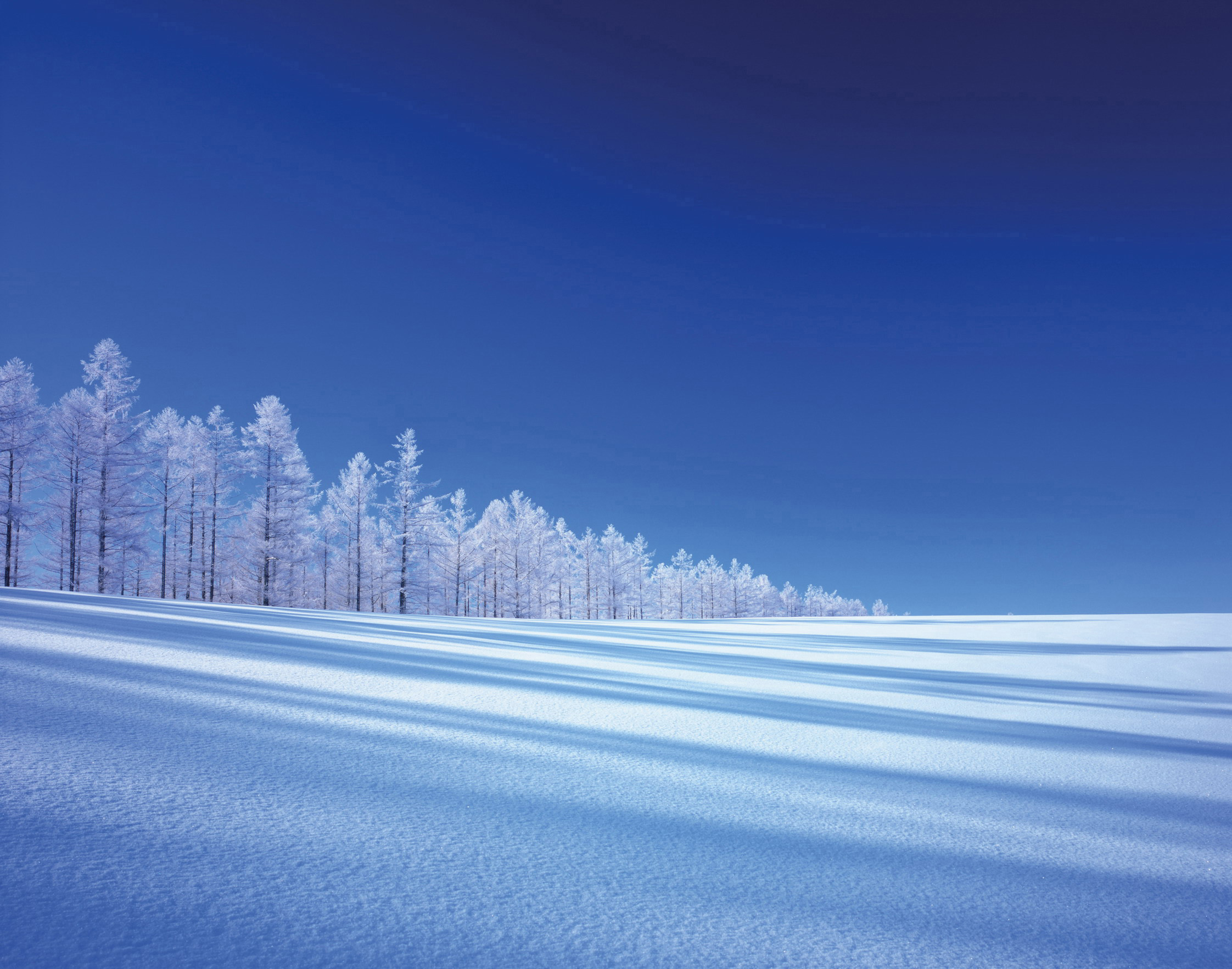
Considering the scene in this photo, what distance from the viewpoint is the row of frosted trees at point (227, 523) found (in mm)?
26266

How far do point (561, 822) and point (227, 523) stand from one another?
1503 inches

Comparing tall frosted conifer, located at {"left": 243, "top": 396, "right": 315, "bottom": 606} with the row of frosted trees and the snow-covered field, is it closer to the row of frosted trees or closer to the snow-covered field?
the row of frosted trees

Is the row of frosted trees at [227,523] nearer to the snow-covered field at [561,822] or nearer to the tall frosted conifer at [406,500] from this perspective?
the tall frosted conifer at [406,500]

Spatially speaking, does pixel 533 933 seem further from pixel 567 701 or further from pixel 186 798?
pixel 567 701

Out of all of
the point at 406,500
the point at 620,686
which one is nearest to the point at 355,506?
the point at 406,500

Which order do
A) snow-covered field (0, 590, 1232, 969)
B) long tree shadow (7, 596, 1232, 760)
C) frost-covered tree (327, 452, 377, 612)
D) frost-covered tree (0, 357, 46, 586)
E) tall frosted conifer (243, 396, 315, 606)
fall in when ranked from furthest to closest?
1. frost-covered tree (327, 452, 377, 612)
2. tall frosted conifer (243, 396, 315, 606)
3. frost-covered tree (0, 357, 46, 586)
4. long tree shadow (7, 596, 1232, 760)
5. snow-covered field (0, 590, 1232, 969)

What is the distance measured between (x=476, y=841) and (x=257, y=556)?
107 ft

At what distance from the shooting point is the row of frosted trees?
2627 centimetres

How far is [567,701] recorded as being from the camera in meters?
3.81

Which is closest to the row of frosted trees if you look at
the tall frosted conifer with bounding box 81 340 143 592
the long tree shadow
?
the tall frosted conifer with bounding box 81 340 143 592

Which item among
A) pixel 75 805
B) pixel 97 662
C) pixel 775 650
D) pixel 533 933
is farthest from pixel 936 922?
pixel 775 650

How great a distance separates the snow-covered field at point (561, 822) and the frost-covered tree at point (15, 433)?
86.1ft

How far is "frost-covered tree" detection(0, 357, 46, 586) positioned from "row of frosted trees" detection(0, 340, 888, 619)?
0.07 meters

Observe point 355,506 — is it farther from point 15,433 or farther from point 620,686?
point 620,686
